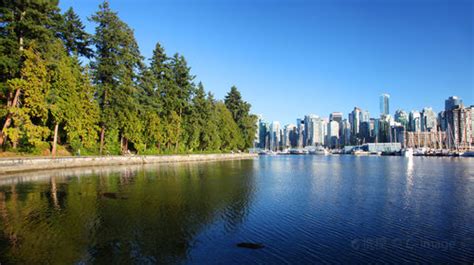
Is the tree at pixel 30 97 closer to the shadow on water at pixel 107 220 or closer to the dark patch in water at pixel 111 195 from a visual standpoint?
the shadow on water at pixel 107 220

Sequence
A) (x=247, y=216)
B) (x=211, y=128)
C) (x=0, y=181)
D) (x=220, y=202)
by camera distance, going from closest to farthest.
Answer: (x=247, y=216), (x=220, y=202), (x=0, y=181), (x=211, y=128)

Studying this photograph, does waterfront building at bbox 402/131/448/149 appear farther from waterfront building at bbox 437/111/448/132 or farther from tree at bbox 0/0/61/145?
tree at bbox 0/0/61/145

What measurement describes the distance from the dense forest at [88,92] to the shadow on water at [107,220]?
18422 mm

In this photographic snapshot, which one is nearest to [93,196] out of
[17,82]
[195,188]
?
[195,188]

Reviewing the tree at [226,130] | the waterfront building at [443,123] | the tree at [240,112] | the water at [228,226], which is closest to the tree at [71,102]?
the water at [228,226]

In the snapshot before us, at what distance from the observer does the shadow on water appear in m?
11.3

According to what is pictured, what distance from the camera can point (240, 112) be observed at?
419 ft

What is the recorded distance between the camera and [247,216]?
17.7 metres

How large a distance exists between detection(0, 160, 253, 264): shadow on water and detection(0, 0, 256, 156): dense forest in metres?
18.4

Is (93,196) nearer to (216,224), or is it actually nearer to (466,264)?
(216,224)

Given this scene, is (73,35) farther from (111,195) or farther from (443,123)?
(443,123)

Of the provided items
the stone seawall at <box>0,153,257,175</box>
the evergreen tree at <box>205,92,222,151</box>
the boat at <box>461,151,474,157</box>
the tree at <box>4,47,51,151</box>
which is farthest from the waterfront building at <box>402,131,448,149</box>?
the tree at <box>4,47,51,151</box>

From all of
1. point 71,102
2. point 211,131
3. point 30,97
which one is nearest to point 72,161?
point 71,102

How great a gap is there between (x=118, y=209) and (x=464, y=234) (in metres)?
18.4
